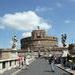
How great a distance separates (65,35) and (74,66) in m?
136

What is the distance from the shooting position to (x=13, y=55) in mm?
50625

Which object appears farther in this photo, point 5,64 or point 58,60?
point 58,60

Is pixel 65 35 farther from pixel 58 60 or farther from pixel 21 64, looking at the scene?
pixel 21 64

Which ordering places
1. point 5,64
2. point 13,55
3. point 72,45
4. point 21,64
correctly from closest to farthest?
1. point 5,64
2. point 21,64
3. point 13,55
4. point 72,45

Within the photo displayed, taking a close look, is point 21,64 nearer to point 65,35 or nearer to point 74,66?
point 74,66

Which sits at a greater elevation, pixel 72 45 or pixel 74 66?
pixel 72 45

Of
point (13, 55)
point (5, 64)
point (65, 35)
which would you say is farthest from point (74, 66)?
point (65, 35)

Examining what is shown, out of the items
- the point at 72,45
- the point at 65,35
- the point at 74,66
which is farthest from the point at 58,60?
the point at 72,45

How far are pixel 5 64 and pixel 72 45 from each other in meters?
160

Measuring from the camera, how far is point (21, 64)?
41438 mm

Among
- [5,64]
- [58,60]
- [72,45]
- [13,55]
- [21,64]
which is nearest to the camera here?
[5,64]

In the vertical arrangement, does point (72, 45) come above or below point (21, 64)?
above

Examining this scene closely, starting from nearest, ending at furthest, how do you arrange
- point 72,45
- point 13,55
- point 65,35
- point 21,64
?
point 21,64 < point 13,55 < point 65,35 < point 72,45

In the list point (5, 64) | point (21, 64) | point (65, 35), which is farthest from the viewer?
point (65, 35)
